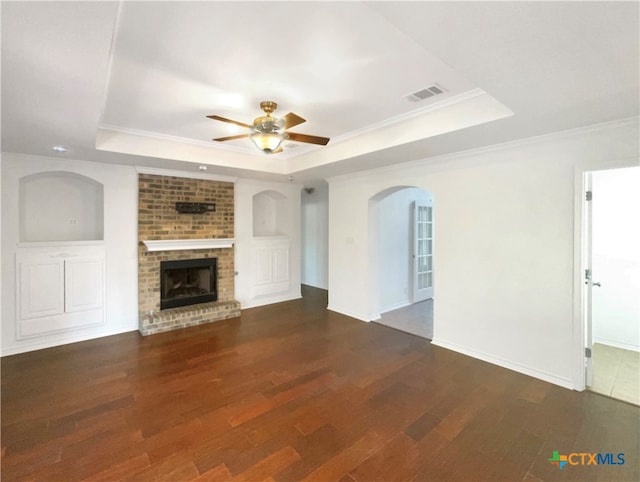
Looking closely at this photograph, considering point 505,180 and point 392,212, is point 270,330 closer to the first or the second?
point 392,212

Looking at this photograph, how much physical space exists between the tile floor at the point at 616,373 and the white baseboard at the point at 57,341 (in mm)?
5988

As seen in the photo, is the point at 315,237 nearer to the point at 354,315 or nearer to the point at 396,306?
the point at 396,306

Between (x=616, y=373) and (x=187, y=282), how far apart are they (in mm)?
6072

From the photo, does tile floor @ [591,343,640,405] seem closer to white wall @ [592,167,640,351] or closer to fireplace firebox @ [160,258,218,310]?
white wall @ [592,167,640,351]

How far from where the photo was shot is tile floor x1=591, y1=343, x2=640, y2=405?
2873 mm

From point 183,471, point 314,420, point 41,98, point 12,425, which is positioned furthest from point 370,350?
point 41,98

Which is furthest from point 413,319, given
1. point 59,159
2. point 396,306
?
point 59,159

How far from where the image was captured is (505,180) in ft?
11.2

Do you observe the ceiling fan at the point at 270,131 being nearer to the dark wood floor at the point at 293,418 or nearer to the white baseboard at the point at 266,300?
the dark wood floor at the point at 293,418

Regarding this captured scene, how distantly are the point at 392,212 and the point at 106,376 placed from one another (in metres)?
4.79

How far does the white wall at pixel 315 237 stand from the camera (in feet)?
26.1

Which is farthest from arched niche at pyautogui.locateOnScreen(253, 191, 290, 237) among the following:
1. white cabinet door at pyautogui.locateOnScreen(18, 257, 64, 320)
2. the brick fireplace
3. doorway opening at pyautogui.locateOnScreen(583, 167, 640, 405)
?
doorway opening at pyautogui.locateOnScreen(583, 167, 640, 405)

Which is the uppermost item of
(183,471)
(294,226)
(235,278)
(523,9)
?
(523,9)

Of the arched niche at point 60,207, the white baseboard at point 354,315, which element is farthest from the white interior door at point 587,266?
the arched niche at point 60,207
